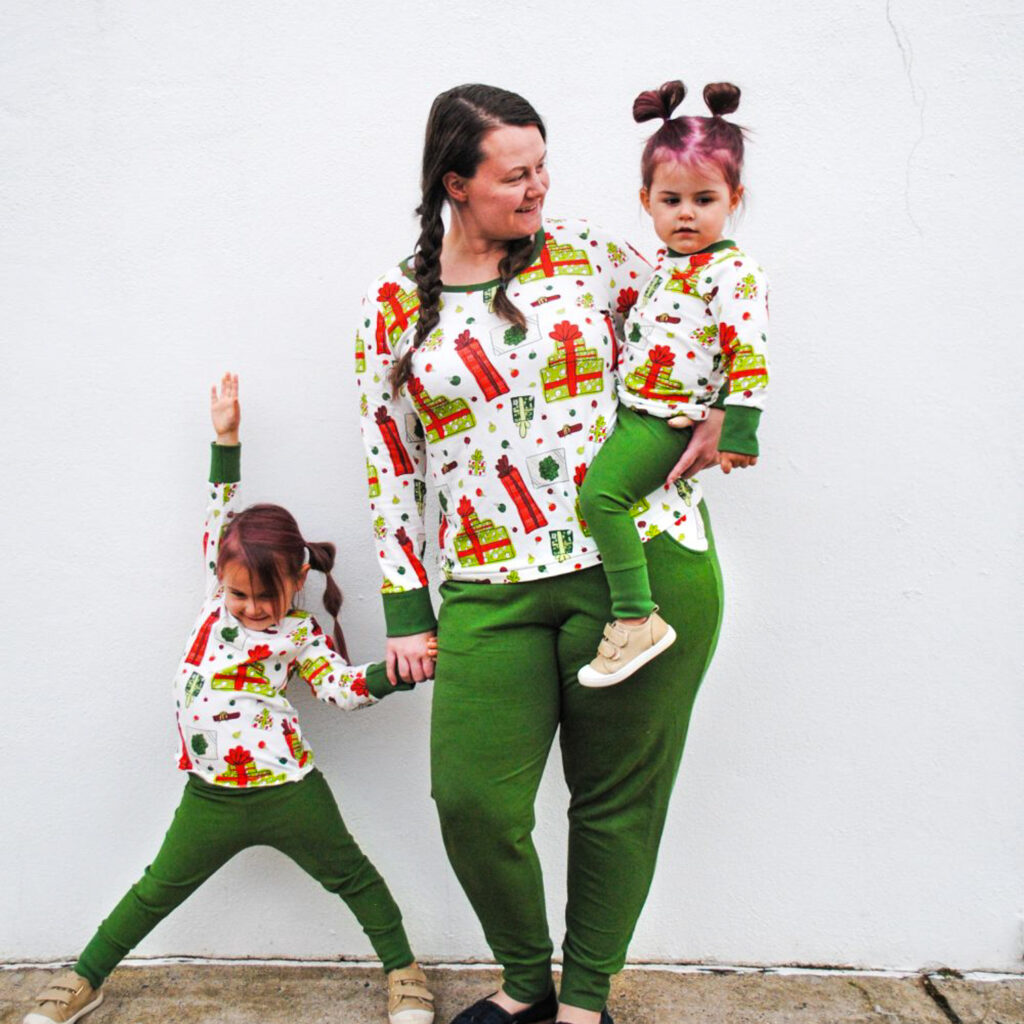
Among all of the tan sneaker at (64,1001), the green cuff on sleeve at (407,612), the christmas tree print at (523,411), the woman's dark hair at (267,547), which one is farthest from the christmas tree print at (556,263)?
the tan sneaker at (64,1001)

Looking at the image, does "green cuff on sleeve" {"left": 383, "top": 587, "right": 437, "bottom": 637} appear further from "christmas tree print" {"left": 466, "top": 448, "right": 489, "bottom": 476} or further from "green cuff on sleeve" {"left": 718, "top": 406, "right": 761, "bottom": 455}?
"green cuff on sleeve" {"left": 718, "top": 406, "right": 761, "bottom": 455}

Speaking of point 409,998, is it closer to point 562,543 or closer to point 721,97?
point 562,543

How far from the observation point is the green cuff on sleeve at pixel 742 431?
1.75 metres

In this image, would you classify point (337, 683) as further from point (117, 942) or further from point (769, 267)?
point (769, 267)

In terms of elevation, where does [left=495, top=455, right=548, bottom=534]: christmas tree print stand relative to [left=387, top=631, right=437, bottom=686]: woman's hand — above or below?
above

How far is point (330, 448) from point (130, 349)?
0.54m

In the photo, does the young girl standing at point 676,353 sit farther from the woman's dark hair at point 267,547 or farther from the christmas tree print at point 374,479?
the woman's dark hair at point 267,547

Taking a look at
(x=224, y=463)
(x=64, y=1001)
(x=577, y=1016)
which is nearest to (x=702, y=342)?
(x=224, y=463)

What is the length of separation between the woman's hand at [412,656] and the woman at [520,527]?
0.22 ft

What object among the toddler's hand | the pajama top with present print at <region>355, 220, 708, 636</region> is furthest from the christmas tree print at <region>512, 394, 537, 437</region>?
the toddler's hand

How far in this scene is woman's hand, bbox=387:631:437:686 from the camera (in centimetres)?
205

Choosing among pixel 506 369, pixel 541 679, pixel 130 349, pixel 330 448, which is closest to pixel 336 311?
pixel 330 448

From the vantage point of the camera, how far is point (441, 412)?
1.91m

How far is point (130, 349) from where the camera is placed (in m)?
2.43
